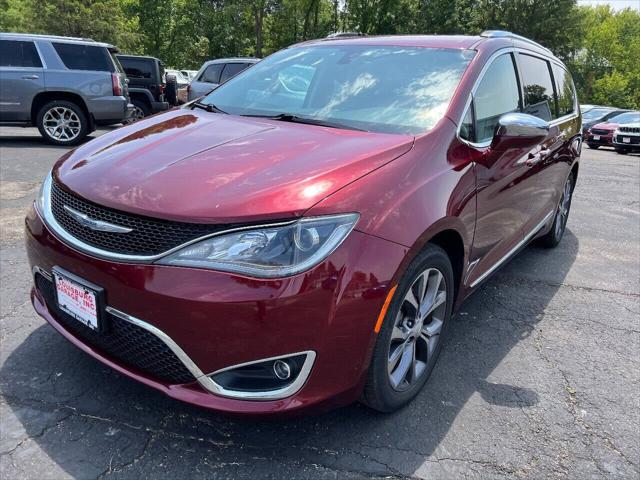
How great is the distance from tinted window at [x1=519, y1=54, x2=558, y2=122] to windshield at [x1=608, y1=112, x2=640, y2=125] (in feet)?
55.6

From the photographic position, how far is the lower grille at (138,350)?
1975mm

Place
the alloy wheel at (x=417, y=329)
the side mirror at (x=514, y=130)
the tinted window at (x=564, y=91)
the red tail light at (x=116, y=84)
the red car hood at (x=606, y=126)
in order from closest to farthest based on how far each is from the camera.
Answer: the alloy wheel at (x=417, y=329) → the side mirror at (x=514, y=130) → the tinted window at (x=564, y=91) → the red tail light at (x=116, y=84) → the red car hood at (x=606, y=126)

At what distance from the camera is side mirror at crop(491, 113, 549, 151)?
110 inches

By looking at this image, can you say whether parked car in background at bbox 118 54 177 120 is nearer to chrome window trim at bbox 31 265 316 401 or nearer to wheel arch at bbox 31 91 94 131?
wheel arch at bbox 31 91 94 131

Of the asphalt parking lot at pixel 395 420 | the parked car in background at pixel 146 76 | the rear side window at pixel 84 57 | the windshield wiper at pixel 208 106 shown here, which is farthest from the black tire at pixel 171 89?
the windshield wiper at pixel 208 106

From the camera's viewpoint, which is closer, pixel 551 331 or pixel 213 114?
pixel 213 114

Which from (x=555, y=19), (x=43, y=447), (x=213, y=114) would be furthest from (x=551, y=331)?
(x=555, y=19)

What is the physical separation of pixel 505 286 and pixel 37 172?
605cm

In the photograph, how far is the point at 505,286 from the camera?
13.5 feet

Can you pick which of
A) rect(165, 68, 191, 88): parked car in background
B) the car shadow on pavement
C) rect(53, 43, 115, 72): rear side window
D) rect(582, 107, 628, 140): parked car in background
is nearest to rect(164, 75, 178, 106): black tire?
rect(53, 43, 115, 72): rear side window

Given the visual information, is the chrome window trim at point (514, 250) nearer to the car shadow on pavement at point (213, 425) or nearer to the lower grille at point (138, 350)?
the car shadow on pavement at point (213, 425)

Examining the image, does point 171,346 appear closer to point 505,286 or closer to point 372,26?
point 505,286

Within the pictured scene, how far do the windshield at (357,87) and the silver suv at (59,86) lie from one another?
720cm

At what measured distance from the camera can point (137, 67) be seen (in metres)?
14.0
